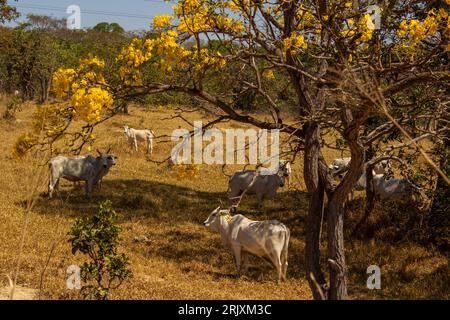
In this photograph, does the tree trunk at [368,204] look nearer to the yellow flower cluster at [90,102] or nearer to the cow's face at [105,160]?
the cow's face at [105,160]

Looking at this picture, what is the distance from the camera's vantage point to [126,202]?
18.3 meters

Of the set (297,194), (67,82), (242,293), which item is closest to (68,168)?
(297,194)

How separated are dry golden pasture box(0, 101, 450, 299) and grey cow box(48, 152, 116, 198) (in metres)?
0.51

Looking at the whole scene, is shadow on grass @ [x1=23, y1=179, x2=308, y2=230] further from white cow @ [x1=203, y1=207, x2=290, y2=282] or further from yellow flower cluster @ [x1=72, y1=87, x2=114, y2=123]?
yellow flower cluster @ [x1=72, y1=87, x2=114, y2=123]

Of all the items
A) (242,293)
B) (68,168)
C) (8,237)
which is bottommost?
(242,293)

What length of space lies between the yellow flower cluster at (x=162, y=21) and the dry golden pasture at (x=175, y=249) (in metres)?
1.38

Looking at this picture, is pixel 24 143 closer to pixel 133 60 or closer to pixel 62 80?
pixel 62 80

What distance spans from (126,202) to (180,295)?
8778 mm

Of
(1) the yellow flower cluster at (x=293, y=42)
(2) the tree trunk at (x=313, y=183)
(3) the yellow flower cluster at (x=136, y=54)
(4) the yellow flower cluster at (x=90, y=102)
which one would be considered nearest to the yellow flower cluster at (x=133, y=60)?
(3) the yellow flower cluster at (x=136, y=54)

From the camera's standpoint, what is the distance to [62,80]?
809cm

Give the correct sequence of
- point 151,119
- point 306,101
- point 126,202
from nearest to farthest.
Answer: point 306,101 < point 126,202 < point 151,119
